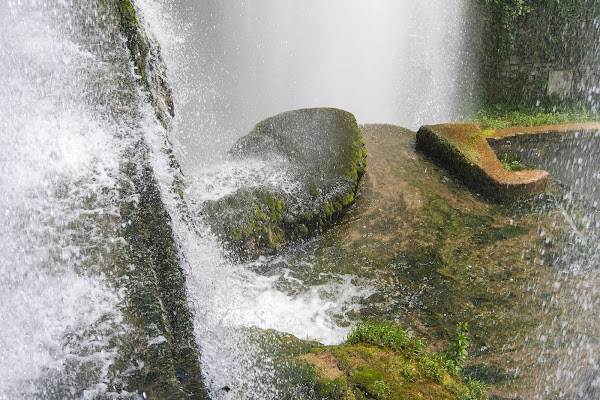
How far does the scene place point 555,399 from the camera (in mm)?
3453

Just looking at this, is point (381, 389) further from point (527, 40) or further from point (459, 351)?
point (527, 40)

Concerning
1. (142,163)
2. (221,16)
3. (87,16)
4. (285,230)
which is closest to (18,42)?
(87,16)

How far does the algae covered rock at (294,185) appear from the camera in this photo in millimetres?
4602

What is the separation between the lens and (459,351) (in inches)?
146

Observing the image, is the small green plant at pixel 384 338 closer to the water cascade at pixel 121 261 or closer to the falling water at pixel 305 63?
the water cascade at pixel 121 261

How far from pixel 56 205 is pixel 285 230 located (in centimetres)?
210

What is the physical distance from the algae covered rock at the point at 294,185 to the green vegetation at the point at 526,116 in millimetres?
3117

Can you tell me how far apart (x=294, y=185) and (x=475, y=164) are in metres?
2.09

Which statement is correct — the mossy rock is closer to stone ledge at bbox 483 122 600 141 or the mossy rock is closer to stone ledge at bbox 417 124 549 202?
stone ledge at bbox 417 124 549 202

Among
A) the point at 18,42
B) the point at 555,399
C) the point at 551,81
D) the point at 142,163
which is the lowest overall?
the point at 555,399

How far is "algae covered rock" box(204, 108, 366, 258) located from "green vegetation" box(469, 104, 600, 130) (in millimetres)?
3117

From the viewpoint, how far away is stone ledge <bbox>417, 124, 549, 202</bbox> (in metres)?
5.64

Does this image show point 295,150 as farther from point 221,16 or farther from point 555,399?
point 221,16

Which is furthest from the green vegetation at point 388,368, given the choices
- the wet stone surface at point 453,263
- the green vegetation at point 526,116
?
the green vegetation at point 526,116
